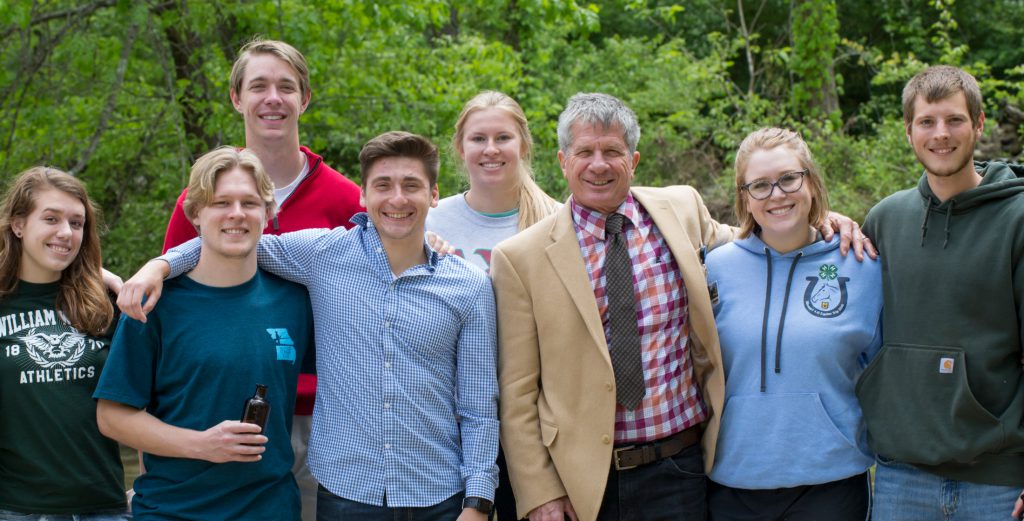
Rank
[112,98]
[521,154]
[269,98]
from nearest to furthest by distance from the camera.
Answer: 1. [269,98]
2. [521,154]
3. [112,98]

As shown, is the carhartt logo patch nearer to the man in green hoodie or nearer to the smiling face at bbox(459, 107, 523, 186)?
the man in green hoodie

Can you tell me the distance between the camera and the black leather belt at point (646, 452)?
329cm

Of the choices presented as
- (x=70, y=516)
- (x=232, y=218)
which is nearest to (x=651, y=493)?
(x=232, y=218)

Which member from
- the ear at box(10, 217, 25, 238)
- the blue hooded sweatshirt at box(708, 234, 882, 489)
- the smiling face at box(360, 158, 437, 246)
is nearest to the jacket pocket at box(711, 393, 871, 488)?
the blue hooded sweatshirt at box(708, 234, 882, 489)

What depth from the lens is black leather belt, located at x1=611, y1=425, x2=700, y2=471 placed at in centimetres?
329

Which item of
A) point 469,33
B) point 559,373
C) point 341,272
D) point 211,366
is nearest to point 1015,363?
point 559,373

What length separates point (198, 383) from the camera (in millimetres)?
3016

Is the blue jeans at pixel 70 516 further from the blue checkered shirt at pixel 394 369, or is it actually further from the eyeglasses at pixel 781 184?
the eyeglasses at pixel 781 184

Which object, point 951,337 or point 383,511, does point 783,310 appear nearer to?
point 951,337

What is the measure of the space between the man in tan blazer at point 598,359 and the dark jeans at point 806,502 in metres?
0.15

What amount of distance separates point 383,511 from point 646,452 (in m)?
0.91

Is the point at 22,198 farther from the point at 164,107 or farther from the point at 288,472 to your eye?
the point at 164,107

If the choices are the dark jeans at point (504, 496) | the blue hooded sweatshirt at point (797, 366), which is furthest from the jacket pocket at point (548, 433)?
the blue hooded sweatshirt at point (797, 366)

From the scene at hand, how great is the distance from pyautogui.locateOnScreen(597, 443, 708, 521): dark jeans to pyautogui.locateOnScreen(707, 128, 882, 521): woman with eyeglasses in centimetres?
15
